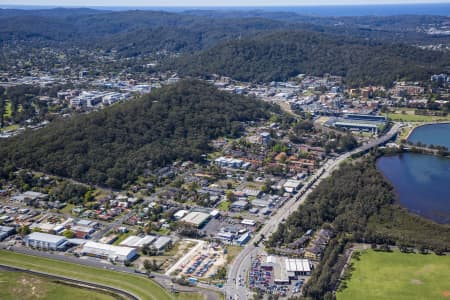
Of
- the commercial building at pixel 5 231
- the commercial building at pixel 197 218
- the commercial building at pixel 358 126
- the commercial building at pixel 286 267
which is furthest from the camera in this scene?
the commercial building at pixel 358 126

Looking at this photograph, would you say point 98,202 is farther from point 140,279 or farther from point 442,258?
point 442,258

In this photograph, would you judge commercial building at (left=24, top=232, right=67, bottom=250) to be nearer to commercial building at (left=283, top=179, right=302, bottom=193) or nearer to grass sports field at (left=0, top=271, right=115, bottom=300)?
grass sports field at (left=0, top=271, right=115, bottom=300)

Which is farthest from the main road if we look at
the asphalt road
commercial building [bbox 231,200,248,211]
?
commercial building [bbox 231,200,248,211]

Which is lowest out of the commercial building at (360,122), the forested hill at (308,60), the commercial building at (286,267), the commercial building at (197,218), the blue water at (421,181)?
the commercial building at (197,218)

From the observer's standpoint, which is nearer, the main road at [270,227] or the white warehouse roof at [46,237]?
the main road at [270,227]

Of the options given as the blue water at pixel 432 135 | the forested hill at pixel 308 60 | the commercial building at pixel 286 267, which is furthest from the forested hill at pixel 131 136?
the forested hill at pixel 308 60

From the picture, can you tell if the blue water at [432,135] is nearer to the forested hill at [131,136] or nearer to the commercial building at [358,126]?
the commercial building at [358,126]

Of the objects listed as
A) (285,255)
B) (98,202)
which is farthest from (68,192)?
(285,255)
